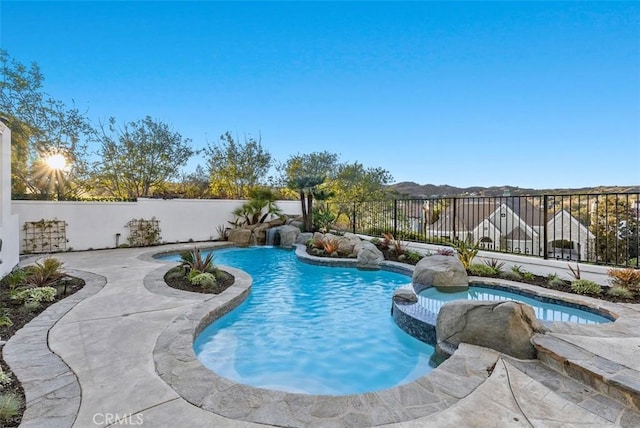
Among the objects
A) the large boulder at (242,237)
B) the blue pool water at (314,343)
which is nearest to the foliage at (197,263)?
the blue pool water at (314,343)

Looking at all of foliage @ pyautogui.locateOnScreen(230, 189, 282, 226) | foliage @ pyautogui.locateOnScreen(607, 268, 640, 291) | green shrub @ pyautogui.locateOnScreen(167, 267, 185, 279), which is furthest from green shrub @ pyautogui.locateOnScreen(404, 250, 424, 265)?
Result: foliage @ pyautogui.locateOnScreen(230, 189, 282, 226)

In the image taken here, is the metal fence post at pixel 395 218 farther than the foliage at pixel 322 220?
No

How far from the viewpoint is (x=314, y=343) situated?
14.2ft

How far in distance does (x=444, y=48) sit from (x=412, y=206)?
17.0 ft

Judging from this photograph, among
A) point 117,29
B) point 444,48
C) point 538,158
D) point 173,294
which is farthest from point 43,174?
point 538,158

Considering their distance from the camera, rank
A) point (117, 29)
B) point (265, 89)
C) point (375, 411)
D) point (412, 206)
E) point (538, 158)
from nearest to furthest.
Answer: point (375, 411) < point (117, 29) < point (412, 206) < point (265, 89) < point (538, 158)

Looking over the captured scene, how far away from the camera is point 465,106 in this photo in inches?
481

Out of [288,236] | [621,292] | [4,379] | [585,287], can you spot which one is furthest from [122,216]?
[621,292]

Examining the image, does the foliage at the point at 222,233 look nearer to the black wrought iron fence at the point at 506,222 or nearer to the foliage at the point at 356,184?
the black wrought iron fence at the point at 506,222

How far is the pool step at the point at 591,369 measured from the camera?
2346 mm

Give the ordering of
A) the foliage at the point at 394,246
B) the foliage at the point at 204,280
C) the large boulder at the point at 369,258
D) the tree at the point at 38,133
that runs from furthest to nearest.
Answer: the tree at the point at 38,133
the foliage at the point at 394,246
the large boulder at the point at 369,258
the foliage at the point at 204,280

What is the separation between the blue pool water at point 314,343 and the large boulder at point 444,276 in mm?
882

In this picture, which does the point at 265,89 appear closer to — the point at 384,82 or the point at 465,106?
Answer: the point at 384,82

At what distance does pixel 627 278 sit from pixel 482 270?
7.63 ft
